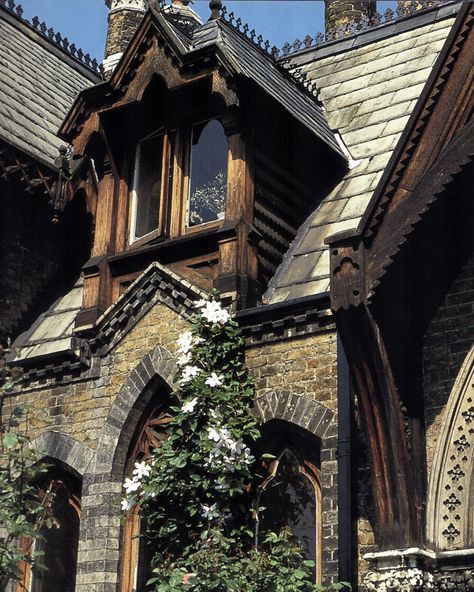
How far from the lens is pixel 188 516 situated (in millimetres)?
13523

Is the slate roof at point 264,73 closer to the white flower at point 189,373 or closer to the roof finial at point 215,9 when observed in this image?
the roof finial at point 215,9

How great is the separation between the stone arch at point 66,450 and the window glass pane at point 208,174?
108 inches

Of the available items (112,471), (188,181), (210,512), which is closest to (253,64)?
(188,181)

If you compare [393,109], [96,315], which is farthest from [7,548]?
[393,109]

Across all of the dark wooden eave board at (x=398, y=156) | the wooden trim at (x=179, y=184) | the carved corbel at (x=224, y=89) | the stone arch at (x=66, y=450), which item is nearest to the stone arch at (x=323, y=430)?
the dark wooden eave board at (x=398, y=156)

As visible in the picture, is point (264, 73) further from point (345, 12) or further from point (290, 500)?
point (345, 12)

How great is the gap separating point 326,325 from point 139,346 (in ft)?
7.85

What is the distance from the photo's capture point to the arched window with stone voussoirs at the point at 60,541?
49.5 ft

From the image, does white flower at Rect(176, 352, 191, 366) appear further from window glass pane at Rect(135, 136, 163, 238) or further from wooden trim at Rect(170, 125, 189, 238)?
window glass pane at Rect(135, 136, 163, 238)

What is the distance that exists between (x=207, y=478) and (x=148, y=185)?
13.5 ft

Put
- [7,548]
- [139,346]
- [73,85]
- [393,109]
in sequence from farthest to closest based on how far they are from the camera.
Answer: [73,85] < [393,109] < [139,346] < [7,548]

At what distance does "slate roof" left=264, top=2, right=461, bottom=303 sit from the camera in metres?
15.0

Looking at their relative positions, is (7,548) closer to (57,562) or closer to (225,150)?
(57,562)

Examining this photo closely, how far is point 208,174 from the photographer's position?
51.4ft
